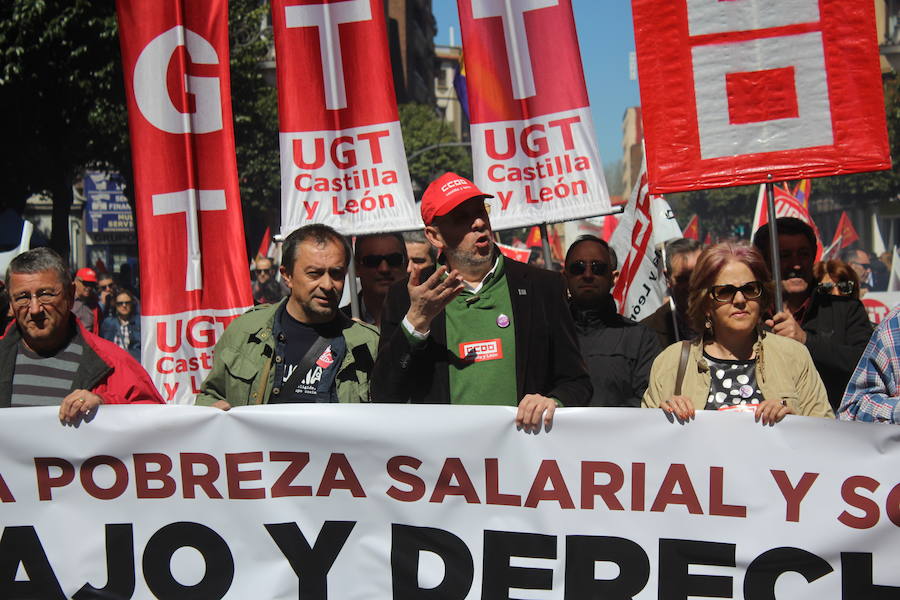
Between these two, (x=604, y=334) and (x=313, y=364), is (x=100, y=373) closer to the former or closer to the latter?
(x=313, y=364)

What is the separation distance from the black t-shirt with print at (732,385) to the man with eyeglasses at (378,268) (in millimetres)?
1945

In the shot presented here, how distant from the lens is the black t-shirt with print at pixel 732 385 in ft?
11.5

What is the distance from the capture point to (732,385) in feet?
11.6

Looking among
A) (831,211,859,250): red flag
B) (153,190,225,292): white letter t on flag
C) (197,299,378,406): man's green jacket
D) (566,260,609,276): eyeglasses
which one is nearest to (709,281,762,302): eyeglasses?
(197,299,378,406): man's green jacket

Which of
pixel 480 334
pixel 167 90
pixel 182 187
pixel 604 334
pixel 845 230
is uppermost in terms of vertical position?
pixel 167 90

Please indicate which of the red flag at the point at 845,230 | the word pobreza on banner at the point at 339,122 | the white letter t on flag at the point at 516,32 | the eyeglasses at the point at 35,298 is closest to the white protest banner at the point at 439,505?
the eyeglasses at the point at 35,298

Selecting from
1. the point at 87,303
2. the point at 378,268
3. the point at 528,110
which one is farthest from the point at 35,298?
the point at 87,303

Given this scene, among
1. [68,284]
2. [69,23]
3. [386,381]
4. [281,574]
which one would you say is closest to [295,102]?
[68,284]

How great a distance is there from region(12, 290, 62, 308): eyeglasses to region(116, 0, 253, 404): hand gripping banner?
1.21 metres

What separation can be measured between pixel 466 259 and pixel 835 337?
1.83 m

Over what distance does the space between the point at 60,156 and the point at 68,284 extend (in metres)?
16.0

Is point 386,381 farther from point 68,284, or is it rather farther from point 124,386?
point 68,284

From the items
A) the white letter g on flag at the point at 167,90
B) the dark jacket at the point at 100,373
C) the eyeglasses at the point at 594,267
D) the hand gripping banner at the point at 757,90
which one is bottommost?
the dark jacket at the point at 100,373

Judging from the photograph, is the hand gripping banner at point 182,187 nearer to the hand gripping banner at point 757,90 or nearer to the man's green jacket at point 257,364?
the man's green jacket at point 257,364
